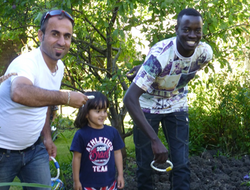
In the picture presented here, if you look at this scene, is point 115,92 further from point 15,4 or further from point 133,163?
point 15,4

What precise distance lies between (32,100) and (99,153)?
1324 millimetres

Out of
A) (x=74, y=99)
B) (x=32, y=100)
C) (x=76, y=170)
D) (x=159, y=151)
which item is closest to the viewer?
(x=32, y=100)

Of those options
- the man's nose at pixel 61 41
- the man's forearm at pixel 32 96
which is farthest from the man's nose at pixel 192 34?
the man's forearm at pixel 32 96

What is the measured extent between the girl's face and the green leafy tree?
0.74 m

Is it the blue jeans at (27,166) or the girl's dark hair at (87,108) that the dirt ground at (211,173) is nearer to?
the girl's dark hair at (87,108)

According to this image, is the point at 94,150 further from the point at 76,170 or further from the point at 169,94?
the point at 169,94

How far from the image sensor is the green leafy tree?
A: 376 cm

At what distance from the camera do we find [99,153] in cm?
327

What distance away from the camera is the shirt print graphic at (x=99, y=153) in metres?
3.26

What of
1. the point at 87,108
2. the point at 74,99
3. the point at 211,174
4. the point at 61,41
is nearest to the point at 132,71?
the point at 87,108

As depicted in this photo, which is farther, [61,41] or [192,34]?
[192,34]

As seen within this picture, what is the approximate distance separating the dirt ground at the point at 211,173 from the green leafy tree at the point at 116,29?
2.97 feet

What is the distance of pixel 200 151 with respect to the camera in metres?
5.34

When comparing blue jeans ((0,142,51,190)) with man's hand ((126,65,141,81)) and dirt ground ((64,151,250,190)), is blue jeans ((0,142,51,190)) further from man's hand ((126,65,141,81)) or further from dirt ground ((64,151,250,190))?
dirt ground ((64,151,250,190))
